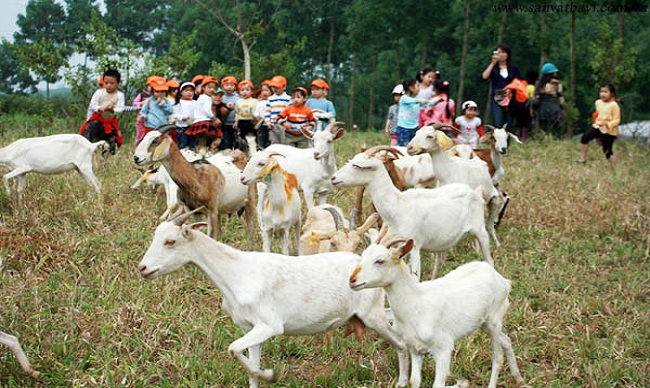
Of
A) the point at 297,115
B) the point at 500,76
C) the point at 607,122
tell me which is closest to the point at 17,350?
the point at 297,115

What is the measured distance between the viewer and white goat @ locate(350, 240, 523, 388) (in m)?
4.51

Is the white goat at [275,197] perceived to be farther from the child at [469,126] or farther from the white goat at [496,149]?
the child at [469,126]

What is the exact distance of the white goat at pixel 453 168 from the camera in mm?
8023

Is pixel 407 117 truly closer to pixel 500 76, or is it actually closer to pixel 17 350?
pixel 500 76

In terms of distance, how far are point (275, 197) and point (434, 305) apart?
307 cm

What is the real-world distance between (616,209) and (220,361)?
6275 millimetres

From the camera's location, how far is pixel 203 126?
38.2ft

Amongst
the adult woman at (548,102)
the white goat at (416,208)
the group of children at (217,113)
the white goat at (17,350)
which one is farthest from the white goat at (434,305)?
the adult woman at (548,102)

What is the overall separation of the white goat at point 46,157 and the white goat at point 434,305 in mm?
5572

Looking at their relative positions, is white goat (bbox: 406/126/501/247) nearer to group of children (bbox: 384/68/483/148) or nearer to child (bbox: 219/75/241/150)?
group of children (bbox: 384/68/483/148)

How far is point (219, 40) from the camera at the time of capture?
132 feet

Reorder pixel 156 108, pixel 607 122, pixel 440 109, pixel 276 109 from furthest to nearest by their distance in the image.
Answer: pixel 607 122, pixel 276 109, pixel 440 109, pixel 156 108

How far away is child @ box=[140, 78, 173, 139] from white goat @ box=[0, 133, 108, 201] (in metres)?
2.11

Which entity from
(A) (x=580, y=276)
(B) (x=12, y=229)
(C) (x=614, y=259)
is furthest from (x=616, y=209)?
(B) (x=12, y=229)
